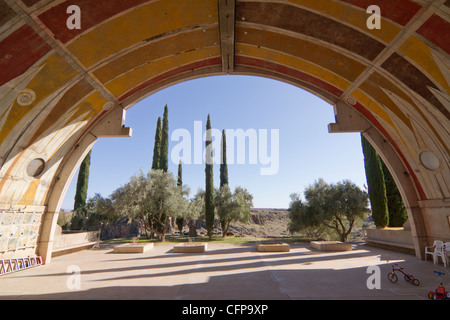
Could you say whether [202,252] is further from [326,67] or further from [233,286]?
[326,67]

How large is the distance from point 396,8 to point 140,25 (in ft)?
29.7

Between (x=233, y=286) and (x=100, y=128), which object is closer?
(x=233, y=286)

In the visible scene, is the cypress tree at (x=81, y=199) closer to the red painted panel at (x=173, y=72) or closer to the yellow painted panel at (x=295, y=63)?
the red painted panel at (x=173, y=72)

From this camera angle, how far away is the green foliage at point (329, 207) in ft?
64.5

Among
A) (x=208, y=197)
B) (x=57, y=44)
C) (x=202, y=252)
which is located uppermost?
(x=57, y=44)

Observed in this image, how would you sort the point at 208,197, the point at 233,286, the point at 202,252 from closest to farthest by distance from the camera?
the point at 233,286 < the point at 202,252 < the point at 208,197

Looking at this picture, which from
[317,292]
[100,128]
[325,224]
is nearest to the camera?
[317,292]

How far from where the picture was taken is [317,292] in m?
6.21

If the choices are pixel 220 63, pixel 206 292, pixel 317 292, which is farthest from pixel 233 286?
pixel 220 63

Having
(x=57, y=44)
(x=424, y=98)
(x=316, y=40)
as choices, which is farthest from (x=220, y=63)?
(x=424, y=98)

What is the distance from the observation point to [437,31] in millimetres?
6781

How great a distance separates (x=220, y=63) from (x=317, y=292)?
11.8 m

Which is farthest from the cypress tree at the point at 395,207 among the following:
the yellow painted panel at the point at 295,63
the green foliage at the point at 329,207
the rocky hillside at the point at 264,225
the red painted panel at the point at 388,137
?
the rocky hillside at the point at 264,225
